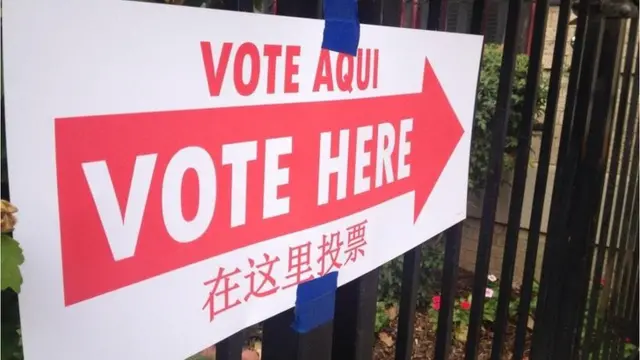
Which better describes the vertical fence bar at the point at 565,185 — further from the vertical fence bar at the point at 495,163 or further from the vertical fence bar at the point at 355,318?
the vertical fence bar at the point at 355,318

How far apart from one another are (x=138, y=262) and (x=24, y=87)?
0.80ft

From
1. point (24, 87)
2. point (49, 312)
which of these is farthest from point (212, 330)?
point (24, 87)

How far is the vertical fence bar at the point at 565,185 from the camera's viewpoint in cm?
190

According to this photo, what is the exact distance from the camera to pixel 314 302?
39.8 inches

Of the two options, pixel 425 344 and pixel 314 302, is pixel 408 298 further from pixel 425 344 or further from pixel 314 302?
pixel 425 344

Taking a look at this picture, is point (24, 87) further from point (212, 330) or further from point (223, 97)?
point (212, 330)

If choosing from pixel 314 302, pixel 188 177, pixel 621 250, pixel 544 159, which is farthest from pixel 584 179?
pixel 188 177

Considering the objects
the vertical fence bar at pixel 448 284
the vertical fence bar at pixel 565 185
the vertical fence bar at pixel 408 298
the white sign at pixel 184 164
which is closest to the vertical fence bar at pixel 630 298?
the vertical fence bar at pixel 565 185

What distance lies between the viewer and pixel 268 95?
82 cm

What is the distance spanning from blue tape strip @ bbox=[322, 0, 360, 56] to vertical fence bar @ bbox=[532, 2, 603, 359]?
112cm

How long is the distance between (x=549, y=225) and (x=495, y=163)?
640 millimetres

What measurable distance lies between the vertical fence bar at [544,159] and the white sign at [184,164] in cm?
75

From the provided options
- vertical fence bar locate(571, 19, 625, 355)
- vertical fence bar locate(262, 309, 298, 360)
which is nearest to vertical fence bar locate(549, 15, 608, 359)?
vertical fence bar locate(571, 19, 625, 355)

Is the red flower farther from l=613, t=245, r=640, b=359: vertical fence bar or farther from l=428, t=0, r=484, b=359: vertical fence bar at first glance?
l=428, t=0, r=484, b=359: vertical fence bar
